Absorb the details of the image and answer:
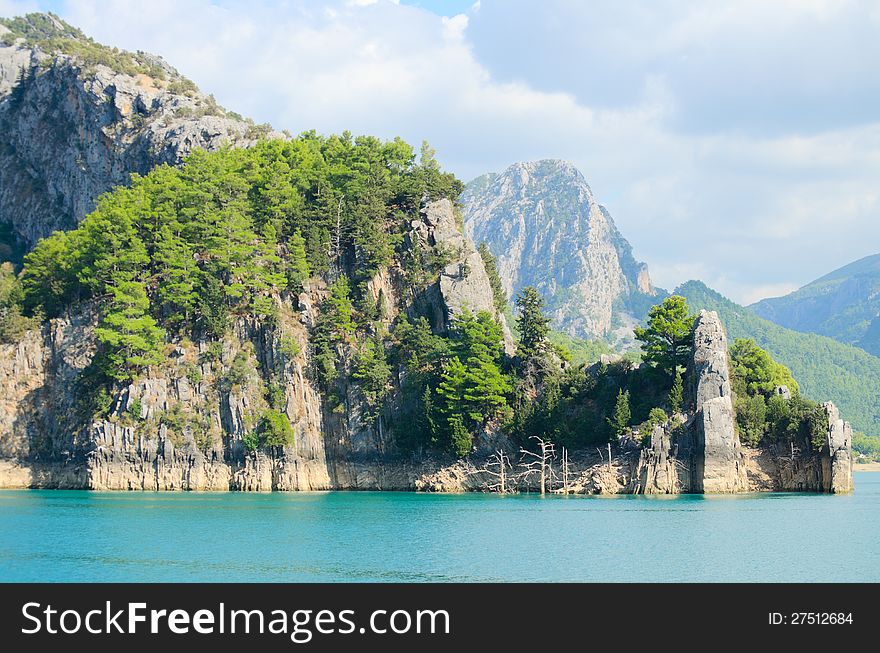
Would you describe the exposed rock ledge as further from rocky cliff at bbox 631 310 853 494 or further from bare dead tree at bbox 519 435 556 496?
bare dead tree at bbox 519 435 556 496

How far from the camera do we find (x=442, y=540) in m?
49.7

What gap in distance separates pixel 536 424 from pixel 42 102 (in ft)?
297

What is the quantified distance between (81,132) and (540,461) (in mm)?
81007

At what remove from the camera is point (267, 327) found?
9150 centimetres

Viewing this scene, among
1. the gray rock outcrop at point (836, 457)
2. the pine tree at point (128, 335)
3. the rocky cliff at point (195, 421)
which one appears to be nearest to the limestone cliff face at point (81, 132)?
the pine tree at point (128, 335)

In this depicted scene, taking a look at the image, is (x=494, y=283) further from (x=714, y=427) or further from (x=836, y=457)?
(x=836, y=457)

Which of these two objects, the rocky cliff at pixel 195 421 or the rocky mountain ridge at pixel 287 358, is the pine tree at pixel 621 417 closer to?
the rocky mountain ridge at pixel 287 358

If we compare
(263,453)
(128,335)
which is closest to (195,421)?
(263,453)

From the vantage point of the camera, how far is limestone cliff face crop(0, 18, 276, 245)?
12056cm

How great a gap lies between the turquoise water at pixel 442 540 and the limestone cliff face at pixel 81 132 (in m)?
60.5

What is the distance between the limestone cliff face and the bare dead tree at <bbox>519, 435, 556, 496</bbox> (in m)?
58.1

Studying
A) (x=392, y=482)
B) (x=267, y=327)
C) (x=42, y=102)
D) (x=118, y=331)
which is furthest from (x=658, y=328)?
(x=42, y=102)

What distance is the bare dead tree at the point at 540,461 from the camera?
82200 millimetres
